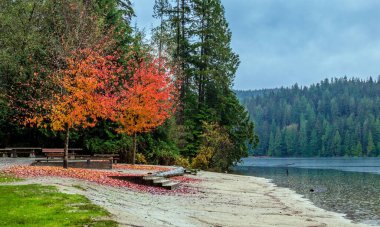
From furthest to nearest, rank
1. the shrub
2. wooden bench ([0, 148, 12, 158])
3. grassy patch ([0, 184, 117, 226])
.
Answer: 1. the shrub
2. wooden bench ([0, 148, 12, 158])
3. grassy patch ([0, 184, 117, 226])

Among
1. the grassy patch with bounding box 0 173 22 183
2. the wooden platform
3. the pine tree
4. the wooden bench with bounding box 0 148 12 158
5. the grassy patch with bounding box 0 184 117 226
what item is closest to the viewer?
the grassy patch with bounding box 0 184 117 226

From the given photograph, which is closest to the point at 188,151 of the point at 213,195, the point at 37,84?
the point at 37,84

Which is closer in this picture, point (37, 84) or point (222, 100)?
point (37, 84)

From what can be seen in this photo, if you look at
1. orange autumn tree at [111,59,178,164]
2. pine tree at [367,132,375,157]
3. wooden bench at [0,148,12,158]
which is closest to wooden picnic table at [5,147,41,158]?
wooden bench at [0,148,12,158]

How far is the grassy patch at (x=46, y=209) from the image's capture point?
11664mm

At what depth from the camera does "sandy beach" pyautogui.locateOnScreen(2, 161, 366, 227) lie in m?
14.9

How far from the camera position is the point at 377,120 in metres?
Answer: 184

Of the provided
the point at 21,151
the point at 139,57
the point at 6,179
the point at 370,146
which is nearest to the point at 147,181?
the point at 6,179

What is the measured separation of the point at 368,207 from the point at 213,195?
9.62m

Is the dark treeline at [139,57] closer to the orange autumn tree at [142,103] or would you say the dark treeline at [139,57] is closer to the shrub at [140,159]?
the shrub at [140,159]

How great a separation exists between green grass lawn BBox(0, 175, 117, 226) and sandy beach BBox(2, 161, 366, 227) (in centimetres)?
66

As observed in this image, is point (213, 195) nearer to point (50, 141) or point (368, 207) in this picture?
point (368, 207)

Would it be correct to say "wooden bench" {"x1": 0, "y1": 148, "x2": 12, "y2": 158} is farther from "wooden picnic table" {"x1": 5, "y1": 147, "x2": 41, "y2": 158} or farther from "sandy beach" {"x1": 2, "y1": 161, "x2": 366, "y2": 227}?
"sandy beach" {"x1": 2, "y1": 161, "x2": 366, "y2": 227}

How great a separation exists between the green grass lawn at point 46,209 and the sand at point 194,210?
643 mm
